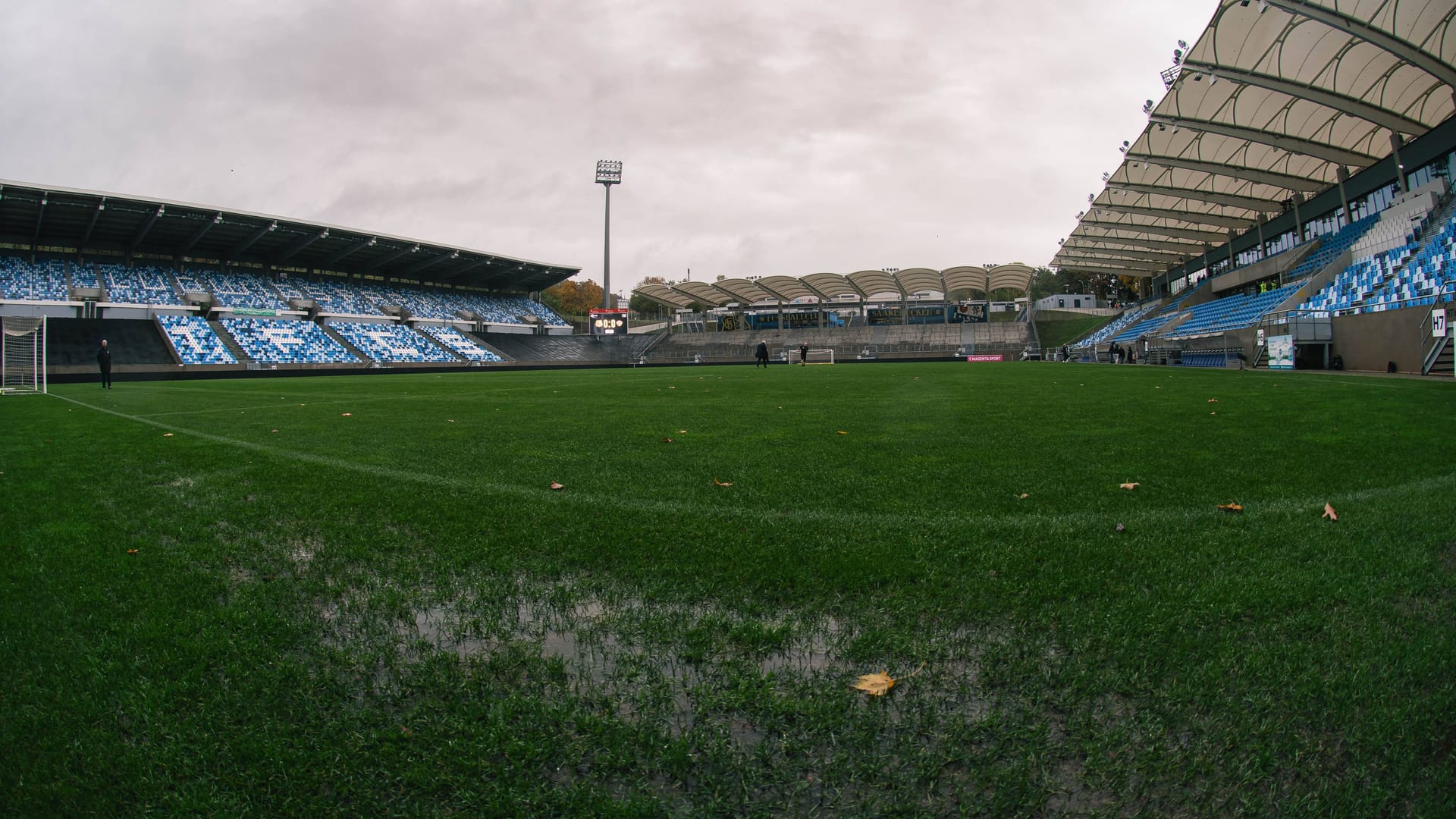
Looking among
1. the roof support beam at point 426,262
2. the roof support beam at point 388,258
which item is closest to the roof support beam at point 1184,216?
the roof support beam at point 426,262

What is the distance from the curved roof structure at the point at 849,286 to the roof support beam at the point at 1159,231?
14.1 m

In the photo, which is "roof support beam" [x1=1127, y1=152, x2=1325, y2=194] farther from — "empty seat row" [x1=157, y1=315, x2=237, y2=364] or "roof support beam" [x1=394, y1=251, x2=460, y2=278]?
"empty seat row" [x1=157, y1=315, x2=237, y2=364]

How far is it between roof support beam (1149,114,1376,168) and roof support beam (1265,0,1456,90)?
18.7 feet

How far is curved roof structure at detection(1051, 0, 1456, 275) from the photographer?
59.8ft

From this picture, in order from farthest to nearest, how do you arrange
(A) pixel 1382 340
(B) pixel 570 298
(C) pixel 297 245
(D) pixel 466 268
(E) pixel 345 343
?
(B) pixel 570 298 → (D) pixel 466 268 → (C) pixel 297 245 → (E) pixel 345 343 → (A) pixel 1382 340

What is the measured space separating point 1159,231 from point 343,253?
178 feet

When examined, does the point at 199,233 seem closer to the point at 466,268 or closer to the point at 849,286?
the point at 466,268

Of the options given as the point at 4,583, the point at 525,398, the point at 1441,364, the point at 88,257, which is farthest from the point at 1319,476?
the point at 88,257

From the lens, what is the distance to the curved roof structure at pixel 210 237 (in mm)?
36250

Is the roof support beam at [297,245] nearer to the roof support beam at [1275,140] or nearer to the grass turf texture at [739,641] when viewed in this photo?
the roof support beam at [1275,140]

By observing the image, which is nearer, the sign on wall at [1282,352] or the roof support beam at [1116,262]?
the sign on wall at [1282,352]

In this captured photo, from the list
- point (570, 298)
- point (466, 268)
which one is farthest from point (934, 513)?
point (570, 298)

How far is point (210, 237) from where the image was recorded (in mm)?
43250

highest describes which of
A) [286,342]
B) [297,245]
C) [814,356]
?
[297,245]
